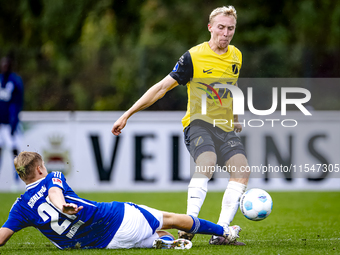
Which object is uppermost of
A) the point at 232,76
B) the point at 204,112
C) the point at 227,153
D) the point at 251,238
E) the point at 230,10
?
the point at 230,10

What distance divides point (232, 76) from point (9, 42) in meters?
13.5

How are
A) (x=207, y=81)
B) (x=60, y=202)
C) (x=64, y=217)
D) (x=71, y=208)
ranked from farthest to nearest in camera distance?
(x=207, y=81), (x=64, y=217), (x=60, y=202), (x=71, y=208)

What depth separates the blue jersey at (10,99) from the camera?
30.4ft

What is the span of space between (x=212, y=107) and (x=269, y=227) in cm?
171

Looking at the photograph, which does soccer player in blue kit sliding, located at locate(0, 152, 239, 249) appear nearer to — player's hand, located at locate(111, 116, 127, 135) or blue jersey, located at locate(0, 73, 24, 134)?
player's hand, located at locate(111, 116, 127, 135)

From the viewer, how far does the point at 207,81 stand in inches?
165

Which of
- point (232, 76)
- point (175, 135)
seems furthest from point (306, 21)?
point (232, 76)

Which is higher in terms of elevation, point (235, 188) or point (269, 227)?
point (235, 188)

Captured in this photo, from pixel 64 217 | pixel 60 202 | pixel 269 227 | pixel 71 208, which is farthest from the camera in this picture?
pixel 269 227

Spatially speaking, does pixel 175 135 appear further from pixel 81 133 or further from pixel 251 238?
pixel 251 238

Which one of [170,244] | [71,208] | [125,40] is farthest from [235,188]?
[125,40]

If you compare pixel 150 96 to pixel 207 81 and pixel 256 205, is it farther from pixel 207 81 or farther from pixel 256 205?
pixel 256 205

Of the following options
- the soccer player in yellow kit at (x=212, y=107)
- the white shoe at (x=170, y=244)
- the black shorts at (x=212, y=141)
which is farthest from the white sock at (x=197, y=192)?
the white shoe at (x=170, y=244)

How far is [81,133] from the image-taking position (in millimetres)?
8977
